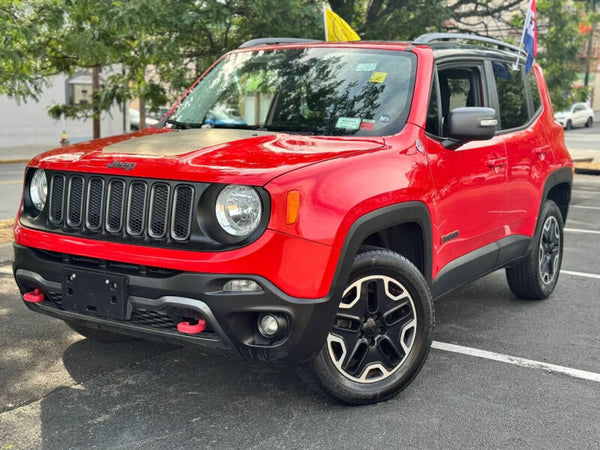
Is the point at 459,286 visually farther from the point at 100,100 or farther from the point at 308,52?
the point at 100,100

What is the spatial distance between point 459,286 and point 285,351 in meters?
1.67

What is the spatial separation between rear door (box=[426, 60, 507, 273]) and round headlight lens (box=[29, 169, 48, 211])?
204 centimetres

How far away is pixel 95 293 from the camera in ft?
11.6

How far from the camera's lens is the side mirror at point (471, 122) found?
166 inches

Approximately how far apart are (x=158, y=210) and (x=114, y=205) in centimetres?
27

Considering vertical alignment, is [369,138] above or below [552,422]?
above

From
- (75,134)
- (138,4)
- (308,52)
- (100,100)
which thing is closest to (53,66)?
(100,100)

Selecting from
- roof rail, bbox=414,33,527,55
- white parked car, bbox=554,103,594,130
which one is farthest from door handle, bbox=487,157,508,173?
white parked car, bbox=554,103,594,130

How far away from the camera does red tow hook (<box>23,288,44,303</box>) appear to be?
12.5 feet

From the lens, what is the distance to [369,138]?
4.09 m

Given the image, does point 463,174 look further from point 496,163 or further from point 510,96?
point 510,96

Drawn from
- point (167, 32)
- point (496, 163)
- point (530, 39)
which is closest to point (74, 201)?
point (496, 163)

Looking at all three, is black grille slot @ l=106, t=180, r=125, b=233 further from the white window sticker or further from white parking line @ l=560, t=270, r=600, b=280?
white parking line @ l=560, t=270, r=600, b=280

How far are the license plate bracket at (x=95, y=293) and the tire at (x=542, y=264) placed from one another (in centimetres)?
334
